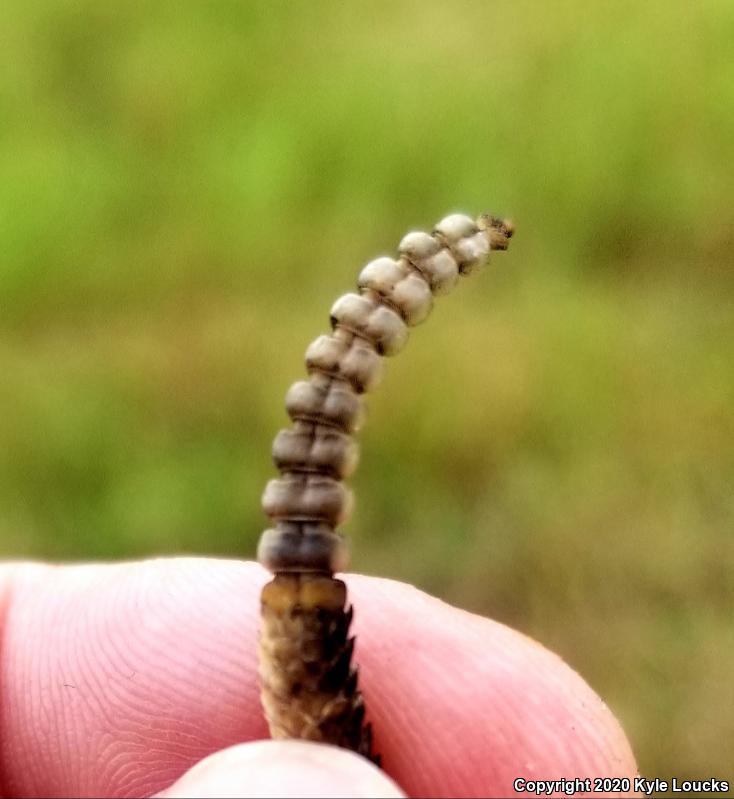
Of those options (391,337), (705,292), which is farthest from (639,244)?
(391,337)

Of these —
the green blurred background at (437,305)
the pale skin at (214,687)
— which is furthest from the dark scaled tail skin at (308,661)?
the green blurred background at (437,305)

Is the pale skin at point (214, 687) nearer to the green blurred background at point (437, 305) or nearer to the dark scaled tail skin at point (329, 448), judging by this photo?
the dark scaled tail skin at point (329, 448)

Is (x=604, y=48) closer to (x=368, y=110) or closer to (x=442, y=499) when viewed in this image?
(x=368, y=110)

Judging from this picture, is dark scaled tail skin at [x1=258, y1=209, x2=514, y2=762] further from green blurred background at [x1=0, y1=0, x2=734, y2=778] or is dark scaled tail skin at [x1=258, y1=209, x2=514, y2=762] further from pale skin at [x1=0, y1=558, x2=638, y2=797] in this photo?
green blurred background at [x1=0, y1=0, x2=734, y2=778]

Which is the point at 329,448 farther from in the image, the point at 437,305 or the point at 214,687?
the point at 437,305

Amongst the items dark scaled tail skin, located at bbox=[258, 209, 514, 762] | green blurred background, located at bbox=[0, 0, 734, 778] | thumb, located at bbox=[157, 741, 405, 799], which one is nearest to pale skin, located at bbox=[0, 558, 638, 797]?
thumb, located at bbox=[157, 741, 405, 799]
